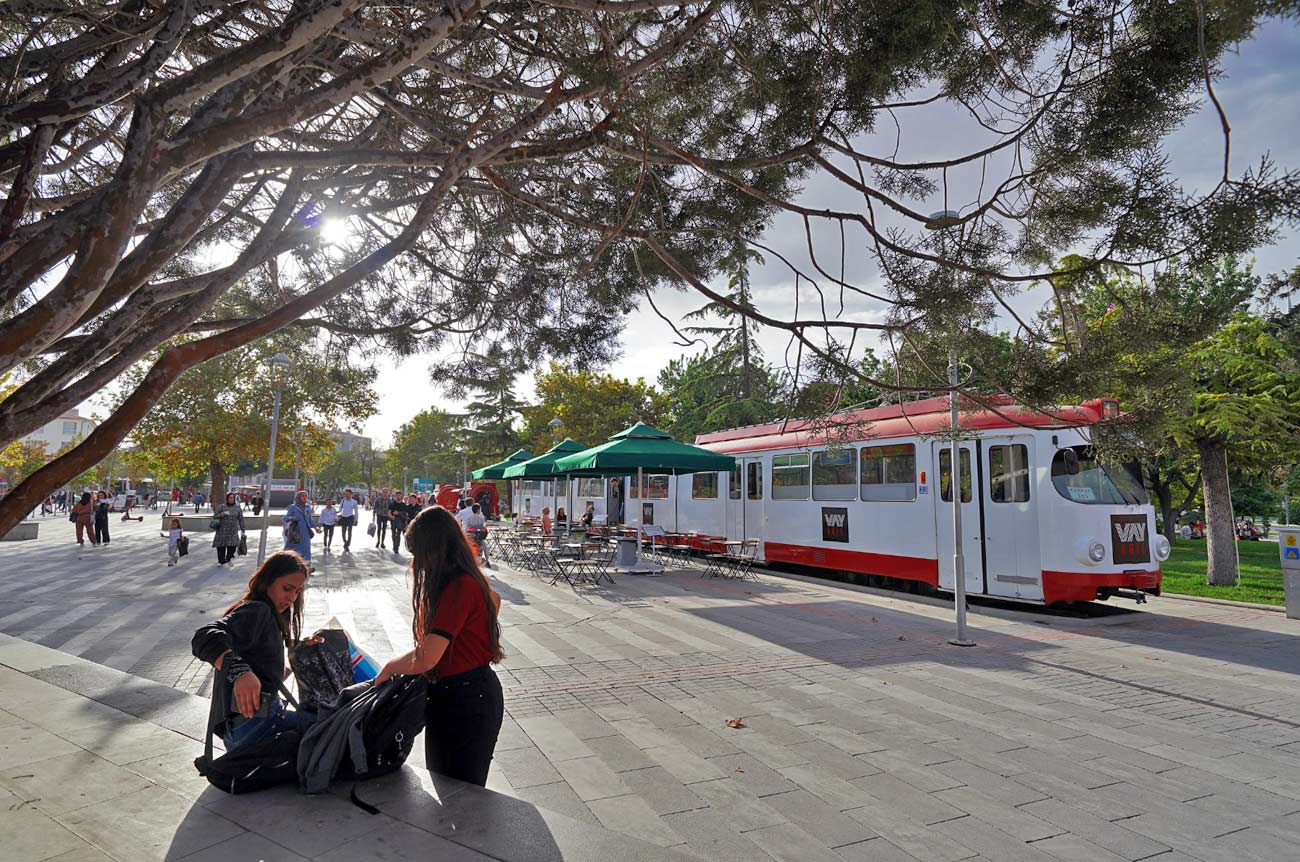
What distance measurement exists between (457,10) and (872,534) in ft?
40.2

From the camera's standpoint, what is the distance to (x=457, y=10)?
3598mm

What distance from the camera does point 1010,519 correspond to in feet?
37.7

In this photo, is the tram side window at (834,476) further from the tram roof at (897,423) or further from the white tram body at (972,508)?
the tram roof at (897,423)

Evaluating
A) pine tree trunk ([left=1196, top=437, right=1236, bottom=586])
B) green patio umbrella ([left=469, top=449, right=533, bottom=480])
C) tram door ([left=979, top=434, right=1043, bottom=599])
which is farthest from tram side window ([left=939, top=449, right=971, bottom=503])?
green patio umbrella ([left=469, top=449, right=533, bottom=480])

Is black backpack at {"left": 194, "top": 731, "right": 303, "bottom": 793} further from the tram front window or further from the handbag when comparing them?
the handbag

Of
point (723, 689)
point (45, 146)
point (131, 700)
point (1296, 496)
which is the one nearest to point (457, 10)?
point (45, 146)

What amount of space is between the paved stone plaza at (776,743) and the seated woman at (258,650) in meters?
0.35

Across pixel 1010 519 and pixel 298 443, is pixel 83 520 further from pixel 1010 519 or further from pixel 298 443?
pixel 1010 519

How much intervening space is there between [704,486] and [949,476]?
26.3ft

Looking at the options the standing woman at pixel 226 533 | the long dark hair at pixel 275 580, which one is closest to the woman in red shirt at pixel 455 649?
the long dark hair at pixel 275 580

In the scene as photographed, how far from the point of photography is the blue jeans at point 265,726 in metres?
3.61

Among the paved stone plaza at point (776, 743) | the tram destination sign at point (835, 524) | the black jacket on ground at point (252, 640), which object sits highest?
the tram destination sign at point (835, 524)

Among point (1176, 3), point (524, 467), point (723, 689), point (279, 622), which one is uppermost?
point (1176, 3)

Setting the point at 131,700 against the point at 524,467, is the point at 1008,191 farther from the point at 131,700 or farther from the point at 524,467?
the point at 524,467
